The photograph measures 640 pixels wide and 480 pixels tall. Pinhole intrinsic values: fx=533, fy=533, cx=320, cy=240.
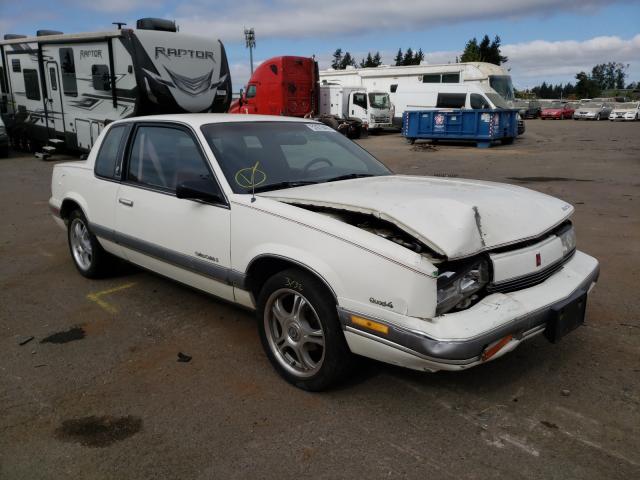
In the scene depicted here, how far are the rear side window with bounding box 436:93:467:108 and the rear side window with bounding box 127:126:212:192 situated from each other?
1950 cm

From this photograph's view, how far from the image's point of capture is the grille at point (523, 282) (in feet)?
9.13

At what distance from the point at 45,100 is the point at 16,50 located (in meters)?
2.10

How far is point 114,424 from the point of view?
9.32 ft

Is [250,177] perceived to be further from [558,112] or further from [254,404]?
[558,112]

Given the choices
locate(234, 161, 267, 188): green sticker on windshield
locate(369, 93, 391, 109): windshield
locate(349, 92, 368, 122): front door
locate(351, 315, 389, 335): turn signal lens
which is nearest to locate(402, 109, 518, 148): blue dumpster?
locate(349, 92, 368, 122): front door

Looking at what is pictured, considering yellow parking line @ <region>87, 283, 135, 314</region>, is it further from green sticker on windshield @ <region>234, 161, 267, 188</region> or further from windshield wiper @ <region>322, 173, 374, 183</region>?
windshield wiper @ <region>322, 173, 374, 183</region>

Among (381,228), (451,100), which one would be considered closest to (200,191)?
(381,228)

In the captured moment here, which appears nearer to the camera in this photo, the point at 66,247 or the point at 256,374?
the point at 256,374

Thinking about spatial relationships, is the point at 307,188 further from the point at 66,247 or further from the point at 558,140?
the point at 558,140

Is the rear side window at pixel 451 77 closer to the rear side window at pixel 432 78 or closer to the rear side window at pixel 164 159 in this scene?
the rear side window at pixel 432 78

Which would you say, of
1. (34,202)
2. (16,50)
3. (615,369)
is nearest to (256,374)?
(615,369)

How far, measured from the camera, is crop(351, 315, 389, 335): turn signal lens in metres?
2.59

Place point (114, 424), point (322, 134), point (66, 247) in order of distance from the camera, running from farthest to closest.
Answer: point (66, 247) → point (322, 134) → point (114, 424)

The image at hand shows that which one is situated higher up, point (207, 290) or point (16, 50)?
point (16, 50)
